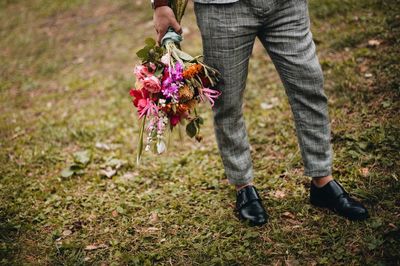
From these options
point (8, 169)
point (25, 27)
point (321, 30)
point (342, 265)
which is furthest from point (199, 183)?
point (25, 27)

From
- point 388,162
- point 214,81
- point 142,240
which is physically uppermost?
point 214,81

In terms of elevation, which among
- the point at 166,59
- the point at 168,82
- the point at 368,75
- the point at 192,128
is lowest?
the point at 368,75

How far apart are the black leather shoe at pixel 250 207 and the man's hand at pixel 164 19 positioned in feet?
3.83

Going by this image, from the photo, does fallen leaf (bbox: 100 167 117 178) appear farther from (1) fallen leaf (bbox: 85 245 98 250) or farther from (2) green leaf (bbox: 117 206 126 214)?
(1) fallen leaf (bbox: 85 245 98 250)

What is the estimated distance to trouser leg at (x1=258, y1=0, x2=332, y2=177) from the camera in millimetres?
2104

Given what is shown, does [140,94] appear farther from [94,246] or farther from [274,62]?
[94,246]

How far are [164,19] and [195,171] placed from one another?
1509 mm

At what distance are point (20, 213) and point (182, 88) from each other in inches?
66.4

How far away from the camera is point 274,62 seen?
227 cm

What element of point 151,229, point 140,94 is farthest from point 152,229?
point 140,94

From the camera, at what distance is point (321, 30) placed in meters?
4.86

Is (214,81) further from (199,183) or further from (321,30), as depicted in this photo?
(321,30)

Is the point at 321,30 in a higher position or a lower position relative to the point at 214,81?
lower

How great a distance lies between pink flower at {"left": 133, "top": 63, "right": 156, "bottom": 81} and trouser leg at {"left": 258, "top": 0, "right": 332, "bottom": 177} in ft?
2.15
